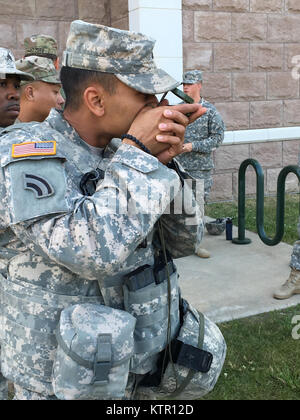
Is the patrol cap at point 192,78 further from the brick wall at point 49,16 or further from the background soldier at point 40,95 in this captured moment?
the background soldier at point 40,95

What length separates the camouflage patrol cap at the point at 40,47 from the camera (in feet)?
13.2

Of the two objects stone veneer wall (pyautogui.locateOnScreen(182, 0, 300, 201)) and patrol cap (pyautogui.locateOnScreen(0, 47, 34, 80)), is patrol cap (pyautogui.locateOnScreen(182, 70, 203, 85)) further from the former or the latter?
patrol cap (pyautogui.locateOnScreen(0, 47, 34, 80))

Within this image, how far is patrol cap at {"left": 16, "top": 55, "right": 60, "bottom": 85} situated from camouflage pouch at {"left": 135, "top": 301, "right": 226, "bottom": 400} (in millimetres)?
2203

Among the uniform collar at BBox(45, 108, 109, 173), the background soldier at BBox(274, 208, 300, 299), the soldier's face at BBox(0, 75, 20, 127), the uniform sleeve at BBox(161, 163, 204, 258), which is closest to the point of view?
the uniform collar at BBox(45, 108, 109, 173)

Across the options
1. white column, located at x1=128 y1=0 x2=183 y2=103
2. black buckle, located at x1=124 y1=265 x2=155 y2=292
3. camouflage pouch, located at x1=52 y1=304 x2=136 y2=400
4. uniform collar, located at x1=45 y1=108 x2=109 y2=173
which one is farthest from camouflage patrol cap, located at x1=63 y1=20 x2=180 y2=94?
white column, located at x1=128 y1=0 x2=183 y2=103

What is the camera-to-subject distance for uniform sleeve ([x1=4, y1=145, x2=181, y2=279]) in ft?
3.85

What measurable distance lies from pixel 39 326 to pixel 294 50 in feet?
23.6

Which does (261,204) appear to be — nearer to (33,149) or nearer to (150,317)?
(150,317)

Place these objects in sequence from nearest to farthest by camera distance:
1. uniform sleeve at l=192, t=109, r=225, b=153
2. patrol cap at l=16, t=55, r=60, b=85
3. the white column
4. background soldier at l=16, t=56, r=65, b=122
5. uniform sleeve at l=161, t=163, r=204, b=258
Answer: uniform sleeve at l=161, t=163, r=204, b=258
background soldier at l=16, t=56, r=65, b=122
patrol cap at l=16, t=55, r=60, b=85
uniform sleeve at l=192, t=109, r=225, b=153
the white column

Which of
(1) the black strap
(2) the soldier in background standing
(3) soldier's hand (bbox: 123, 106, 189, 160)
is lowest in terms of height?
(1) the black strap

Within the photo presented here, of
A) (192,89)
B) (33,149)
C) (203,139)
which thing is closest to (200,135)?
(203,139)

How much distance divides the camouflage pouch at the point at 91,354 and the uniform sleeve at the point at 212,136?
3.97 meters

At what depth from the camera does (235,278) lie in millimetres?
4414

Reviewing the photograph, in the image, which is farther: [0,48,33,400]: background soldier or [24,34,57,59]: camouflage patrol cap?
[24,34,57,59]: camouflage patrol cap
